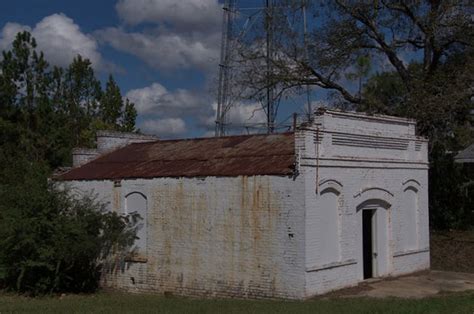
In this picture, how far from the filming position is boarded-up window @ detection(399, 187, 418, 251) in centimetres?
2020

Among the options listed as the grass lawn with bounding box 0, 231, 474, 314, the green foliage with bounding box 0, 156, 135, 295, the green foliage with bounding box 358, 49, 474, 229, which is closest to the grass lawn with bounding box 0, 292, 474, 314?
the grass lawn with bounding box 0, 231, 474, 314

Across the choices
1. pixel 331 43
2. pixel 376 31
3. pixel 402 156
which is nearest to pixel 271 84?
pixel 331 43

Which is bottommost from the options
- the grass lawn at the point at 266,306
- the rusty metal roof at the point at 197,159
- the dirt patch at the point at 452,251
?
the grass lawn at the point at 266,306

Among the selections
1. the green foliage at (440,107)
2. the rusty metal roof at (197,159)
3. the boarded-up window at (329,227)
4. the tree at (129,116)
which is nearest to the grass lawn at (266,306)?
the boarded-up window at (329,227)

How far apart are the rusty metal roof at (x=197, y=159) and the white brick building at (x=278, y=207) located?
0.17 feet

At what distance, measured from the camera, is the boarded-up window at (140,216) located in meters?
19.8

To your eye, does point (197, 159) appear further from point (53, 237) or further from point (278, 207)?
point (53, 237)

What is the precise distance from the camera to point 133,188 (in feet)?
66.1

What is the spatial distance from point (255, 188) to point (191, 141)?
567cm

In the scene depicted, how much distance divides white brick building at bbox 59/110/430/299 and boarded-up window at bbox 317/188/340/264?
3cm

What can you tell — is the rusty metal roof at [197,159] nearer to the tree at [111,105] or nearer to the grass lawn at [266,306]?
the grass lawn at [266,306]

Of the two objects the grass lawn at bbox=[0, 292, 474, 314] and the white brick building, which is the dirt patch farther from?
the grass lawn at bbox=[0, 292, 474, 314]

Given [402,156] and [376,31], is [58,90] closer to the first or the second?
[376,31]

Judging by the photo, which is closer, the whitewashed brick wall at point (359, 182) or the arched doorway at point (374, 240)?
the whitewashed brick wall at point (359, 182)
